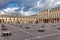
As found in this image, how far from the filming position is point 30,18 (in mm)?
111312

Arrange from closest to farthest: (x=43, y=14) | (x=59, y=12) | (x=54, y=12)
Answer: (x=59, y=12) → (x=54, y=12) → (x=43, y=14)

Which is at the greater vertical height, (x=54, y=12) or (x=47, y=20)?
(x=54, y=12)

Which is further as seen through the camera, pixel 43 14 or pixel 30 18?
pixel 43 14

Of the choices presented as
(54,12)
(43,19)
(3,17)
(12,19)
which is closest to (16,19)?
(12,19)

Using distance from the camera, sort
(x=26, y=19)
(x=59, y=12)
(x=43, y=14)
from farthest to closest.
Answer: (x=43, y=14)
(x=26, y=19)
(x=59, y=12)

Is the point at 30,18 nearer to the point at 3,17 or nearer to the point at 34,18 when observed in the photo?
the point at 34,18

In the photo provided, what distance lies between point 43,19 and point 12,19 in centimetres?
2739

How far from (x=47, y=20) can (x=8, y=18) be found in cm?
3399

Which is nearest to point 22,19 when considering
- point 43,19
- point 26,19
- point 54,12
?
point 26,19

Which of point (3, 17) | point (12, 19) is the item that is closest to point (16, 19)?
point (12, 19)

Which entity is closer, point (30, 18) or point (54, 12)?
point (54, 12)

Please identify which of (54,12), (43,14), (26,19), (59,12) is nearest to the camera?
(59,12)

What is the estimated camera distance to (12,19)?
358ft

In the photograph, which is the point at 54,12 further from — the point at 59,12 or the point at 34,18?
the point at 34,18
